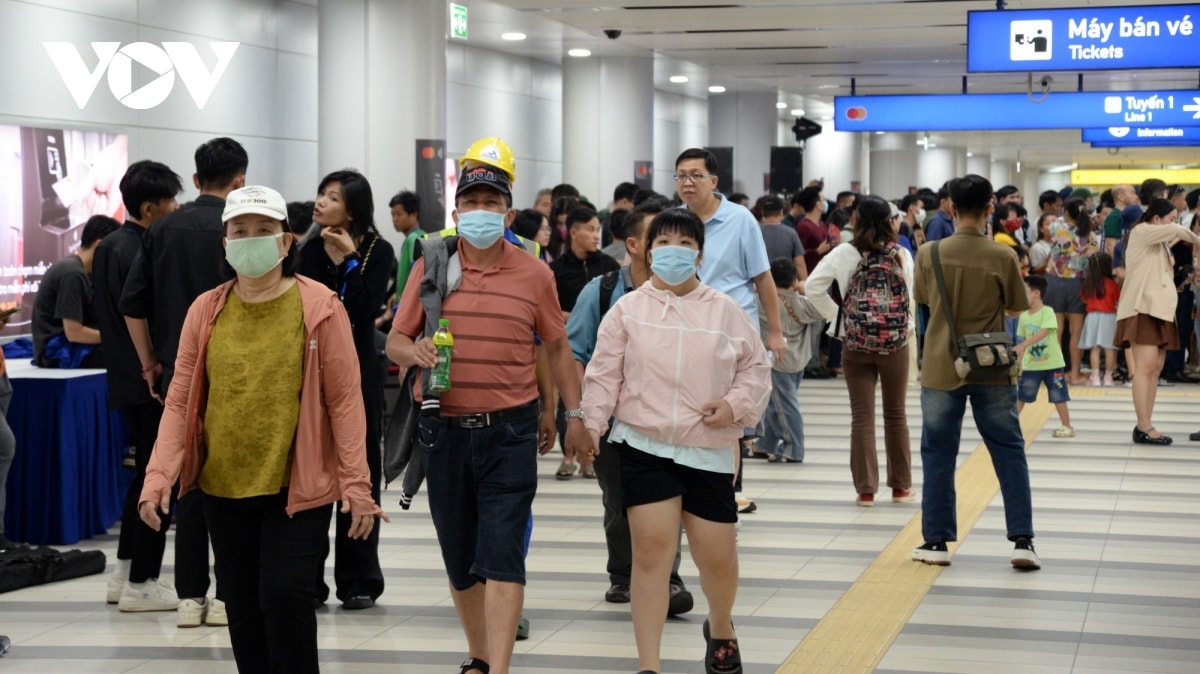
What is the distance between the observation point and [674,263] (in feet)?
15.6

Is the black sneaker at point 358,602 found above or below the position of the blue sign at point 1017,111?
below

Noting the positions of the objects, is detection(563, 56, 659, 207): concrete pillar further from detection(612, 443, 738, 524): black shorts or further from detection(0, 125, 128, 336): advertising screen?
detection(612, 443, 738, 524): black shorts

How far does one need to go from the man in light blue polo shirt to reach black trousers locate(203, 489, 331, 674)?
288 cm

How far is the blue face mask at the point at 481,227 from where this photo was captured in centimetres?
464

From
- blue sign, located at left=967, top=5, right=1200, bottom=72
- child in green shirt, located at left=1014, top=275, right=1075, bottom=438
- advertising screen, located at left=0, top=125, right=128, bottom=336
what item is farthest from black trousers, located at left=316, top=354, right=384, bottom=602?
blue sign, located at left=967, top=5, right=1200, bottom=72

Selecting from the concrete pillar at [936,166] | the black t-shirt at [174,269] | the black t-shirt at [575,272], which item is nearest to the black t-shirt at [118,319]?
the black t-shirt at [174,269]

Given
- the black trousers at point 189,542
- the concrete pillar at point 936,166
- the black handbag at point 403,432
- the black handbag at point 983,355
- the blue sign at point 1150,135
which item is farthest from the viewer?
the concrete pillar at point 936,166

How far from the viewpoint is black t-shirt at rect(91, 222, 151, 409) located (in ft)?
20.0

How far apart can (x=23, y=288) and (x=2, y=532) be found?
3.59m

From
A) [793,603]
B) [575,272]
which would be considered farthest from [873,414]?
[793,603]

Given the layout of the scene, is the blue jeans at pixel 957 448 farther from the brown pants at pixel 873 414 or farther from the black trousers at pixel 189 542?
the black trousers at pixel 189 542

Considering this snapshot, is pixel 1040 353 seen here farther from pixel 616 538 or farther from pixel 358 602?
pixel 358 602

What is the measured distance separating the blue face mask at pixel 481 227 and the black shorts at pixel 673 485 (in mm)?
752

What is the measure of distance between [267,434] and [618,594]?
2468 mm
